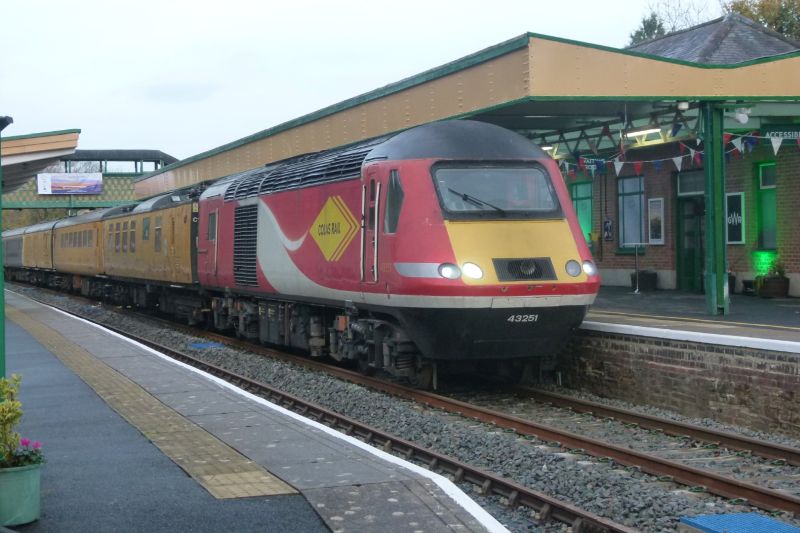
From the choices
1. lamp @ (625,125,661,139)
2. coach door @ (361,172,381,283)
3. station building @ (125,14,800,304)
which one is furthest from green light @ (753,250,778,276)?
coach door @ (361,172,381,283)

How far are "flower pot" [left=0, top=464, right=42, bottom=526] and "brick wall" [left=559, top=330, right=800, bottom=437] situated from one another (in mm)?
7218

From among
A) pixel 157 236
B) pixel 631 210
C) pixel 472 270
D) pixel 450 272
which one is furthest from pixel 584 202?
pixel 450 272

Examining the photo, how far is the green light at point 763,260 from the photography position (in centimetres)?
1978

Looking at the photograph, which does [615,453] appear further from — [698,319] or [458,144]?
[698,319]

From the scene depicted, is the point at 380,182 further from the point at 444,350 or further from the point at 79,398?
the point at 79,398

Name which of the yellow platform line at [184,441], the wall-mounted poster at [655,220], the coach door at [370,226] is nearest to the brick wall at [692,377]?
the coach door at [370,226]

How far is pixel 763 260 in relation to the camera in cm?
1994

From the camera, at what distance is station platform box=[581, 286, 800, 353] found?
35.1ft

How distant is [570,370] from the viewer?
12.9m

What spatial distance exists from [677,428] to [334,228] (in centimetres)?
530

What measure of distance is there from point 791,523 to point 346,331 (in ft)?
23.8

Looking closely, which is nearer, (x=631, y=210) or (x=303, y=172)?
(x=303, y=172)

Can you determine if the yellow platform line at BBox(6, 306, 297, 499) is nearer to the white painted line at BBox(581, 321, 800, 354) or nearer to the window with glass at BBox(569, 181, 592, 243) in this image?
the white painted line at BBox(581, 321, 800, 354)

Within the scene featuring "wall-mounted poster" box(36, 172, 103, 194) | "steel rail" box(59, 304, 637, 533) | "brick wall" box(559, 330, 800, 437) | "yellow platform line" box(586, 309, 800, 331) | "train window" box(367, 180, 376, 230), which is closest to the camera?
"steel rail" box(59, 304, 637, 533)
